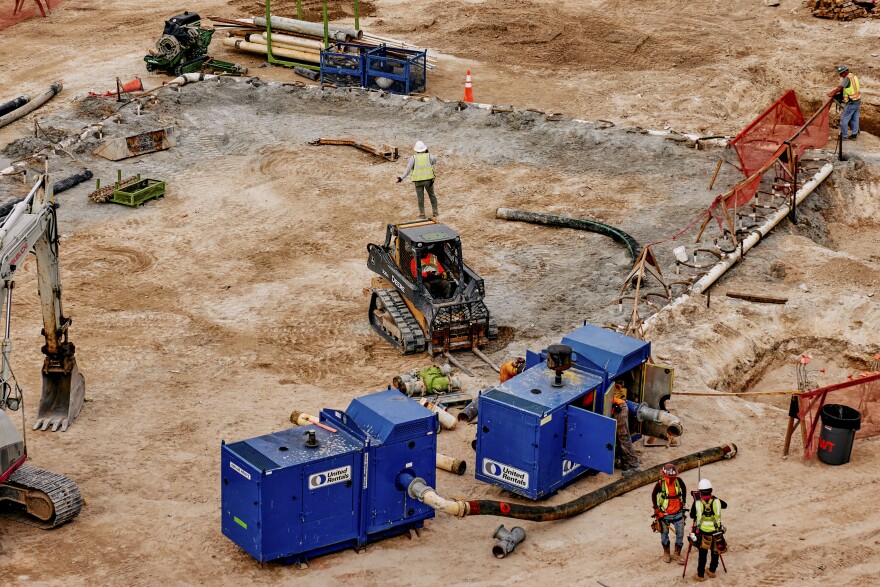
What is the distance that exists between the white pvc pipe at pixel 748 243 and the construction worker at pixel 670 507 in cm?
643

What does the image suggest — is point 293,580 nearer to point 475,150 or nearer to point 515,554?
point 515,554

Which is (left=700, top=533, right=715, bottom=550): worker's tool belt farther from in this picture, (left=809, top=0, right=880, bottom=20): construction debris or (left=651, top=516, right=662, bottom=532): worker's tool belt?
(left=809, top=0, right=880, bottom=20): construction debris

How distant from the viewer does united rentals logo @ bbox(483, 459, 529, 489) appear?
50.2 ft

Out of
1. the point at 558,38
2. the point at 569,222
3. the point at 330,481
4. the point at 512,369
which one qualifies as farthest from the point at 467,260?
the point at 558,38

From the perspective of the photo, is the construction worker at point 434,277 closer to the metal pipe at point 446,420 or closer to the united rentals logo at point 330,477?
the metal pipe at point 446,420

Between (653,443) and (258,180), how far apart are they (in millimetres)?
13868

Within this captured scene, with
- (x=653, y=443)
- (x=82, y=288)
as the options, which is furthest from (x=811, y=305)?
(x=82, y=288)

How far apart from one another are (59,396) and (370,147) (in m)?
13.1

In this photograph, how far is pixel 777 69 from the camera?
118 ft

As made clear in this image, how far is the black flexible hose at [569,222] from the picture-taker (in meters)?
23.9

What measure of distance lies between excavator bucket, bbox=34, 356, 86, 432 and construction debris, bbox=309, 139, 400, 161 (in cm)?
1244

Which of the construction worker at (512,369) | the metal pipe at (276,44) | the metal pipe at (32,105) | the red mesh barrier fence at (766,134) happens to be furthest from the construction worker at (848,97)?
the metal pipe at (32,105)

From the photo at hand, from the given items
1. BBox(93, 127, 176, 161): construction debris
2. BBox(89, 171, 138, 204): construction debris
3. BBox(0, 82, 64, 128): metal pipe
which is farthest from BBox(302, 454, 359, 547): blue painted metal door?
BBox(0, 82, 64, 128): metal pipe

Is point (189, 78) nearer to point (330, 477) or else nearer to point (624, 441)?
point (624, 441)
